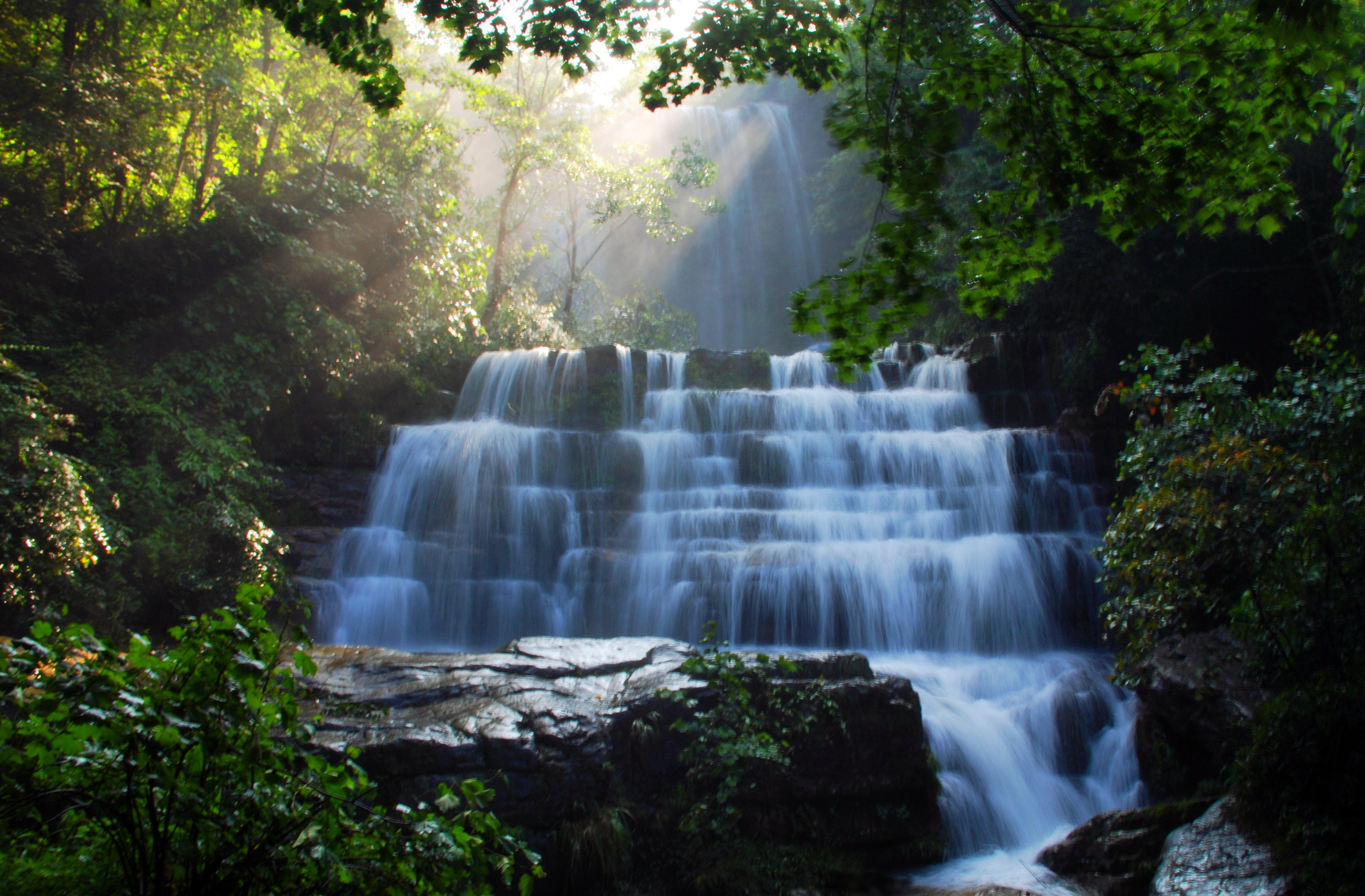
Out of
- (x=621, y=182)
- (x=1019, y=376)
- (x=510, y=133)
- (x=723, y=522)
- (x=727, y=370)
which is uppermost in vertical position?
(x=510, y=133)

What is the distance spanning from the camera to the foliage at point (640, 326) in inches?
1101

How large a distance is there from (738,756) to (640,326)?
2398 centimetres

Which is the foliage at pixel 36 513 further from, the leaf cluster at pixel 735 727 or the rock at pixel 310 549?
the leaf cluster at pixel 735 727

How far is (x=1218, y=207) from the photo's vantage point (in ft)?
10.4

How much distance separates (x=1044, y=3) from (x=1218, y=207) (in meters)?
1.16

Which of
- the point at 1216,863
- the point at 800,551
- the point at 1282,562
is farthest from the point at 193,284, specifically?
the point at 1216,863

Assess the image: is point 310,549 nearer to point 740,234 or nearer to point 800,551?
point 800,551

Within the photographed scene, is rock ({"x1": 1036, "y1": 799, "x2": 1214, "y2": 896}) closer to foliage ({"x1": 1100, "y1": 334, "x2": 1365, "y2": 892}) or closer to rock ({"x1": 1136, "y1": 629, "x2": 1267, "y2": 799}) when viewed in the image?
foliage ({"x1": 1100, "y1": 334, "x2": 1365, "y2": 892})

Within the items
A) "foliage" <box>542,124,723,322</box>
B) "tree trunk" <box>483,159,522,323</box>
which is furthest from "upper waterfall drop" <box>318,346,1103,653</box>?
"foliage" <box>542,124,723,322</box>

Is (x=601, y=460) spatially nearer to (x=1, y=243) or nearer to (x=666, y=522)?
(x=666, y=522)

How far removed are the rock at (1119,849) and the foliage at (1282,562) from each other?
67 cm

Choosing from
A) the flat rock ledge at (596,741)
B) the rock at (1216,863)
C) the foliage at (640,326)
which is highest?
the foliage at (640,326)

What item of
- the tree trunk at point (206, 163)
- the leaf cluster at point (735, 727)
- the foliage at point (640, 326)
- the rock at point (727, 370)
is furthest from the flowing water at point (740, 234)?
the leaf cluster at point (735, 727)

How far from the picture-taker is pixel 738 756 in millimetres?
5449
